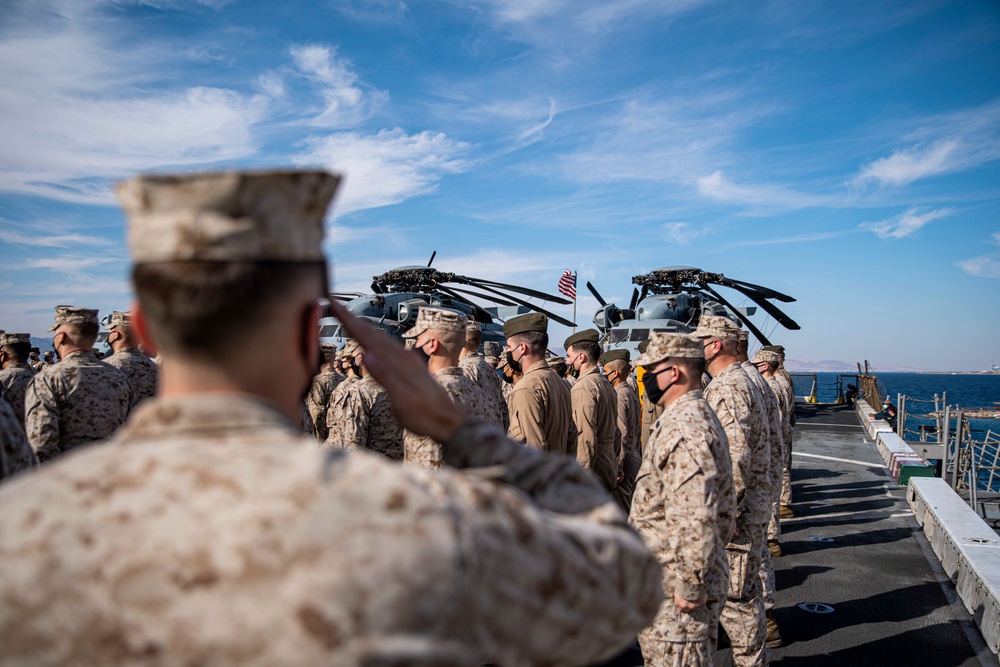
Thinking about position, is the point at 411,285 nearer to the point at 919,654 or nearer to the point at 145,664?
the point at 919,654

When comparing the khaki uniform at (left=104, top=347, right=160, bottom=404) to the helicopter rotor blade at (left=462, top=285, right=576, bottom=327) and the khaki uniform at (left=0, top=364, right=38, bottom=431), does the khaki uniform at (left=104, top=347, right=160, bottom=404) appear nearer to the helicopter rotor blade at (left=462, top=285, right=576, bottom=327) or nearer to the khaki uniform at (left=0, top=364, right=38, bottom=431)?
the khaki uniform at (left=0, top=364, right=38, bottom=431)

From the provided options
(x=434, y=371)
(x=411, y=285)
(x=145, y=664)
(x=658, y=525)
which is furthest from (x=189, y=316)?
(x=411, y=285)

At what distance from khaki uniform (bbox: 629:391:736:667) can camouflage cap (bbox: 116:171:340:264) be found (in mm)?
2721

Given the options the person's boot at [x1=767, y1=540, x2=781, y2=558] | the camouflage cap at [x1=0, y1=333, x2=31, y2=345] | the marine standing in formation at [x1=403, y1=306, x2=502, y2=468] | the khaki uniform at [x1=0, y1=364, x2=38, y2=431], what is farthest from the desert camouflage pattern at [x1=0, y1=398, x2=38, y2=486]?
the person's boot at [x1=767, y1=540, x2=781, y2=558]

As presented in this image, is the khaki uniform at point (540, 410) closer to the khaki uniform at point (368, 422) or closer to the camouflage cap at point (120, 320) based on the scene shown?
the khaki uniform at point (368, 422)

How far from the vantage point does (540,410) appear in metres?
5.53

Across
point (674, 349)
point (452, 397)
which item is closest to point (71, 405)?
point (452, 397)

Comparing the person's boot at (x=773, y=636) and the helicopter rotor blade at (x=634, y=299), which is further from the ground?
the helicopter rotor blade at (x=634, y=299)

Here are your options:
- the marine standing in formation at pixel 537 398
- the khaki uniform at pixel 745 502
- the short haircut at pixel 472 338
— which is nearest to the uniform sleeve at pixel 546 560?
the khaki uniform at pixel 745 502

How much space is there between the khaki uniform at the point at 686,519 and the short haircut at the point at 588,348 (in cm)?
388

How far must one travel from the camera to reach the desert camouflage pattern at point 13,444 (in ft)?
7.67

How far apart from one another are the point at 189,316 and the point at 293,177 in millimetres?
284

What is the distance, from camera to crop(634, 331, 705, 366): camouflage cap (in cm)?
378

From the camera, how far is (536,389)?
5.53 metres
